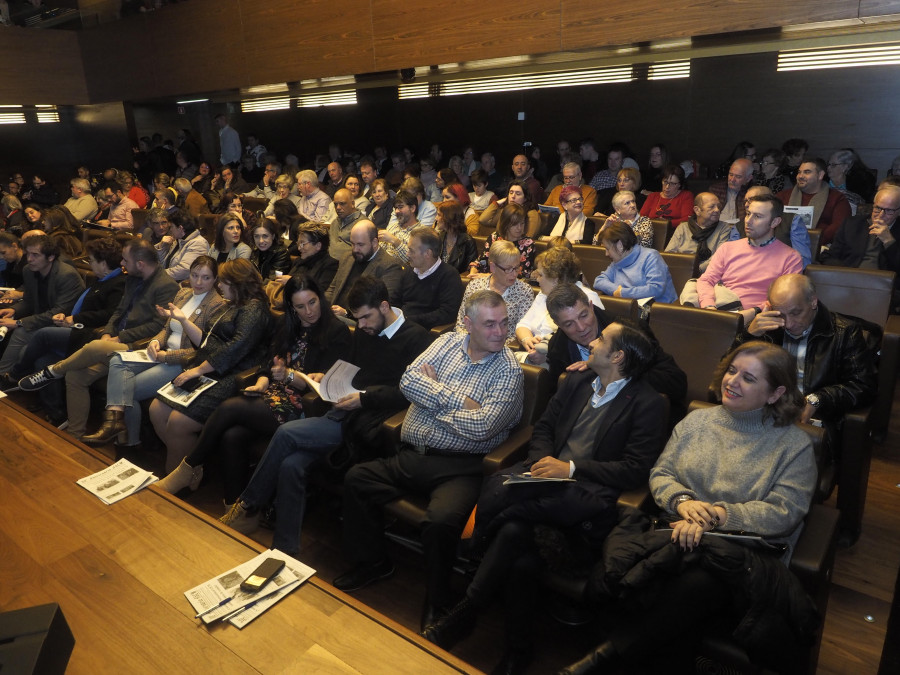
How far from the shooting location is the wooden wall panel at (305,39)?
598 centimetres

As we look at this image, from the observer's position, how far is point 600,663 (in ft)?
6.14

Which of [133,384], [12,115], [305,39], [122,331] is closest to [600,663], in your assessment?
[133,384]

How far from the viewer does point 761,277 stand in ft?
11.3

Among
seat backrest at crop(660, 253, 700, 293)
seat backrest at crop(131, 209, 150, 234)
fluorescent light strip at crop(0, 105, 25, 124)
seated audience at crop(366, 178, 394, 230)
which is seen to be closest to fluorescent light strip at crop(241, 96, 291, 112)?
seat backrest at crop(131, 209, 150, 234)

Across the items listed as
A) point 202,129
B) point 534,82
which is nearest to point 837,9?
point 534,82

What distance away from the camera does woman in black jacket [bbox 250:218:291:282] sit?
4836mm

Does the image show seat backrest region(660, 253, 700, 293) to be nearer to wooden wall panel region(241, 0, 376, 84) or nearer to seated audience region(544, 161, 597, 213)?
seated audience region(544, 161, 597, 213)

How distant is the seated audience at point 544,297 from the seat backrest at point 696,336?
320 millimetres

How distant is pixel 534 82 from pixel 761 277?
3.53 m

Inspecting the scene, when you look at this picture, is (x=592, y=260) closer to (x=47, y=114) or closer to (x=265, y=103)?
(x=265, y=103)

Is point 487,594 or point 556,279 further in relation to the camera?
point 556,279

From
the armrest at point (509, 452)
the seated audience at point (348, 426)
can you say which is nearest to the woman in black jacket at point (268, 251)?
the seated audience at point (348, 426)

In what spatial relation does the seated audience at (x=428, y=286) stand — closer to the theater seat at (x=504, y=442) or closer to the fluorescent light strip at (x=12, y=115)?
the theater seat at (x=504, y=442)

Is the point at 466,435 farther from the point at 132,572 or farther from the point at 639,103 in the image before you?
the point at 639,103
